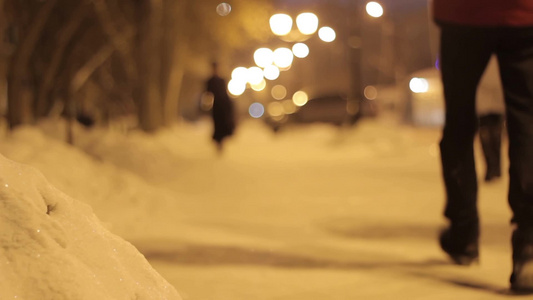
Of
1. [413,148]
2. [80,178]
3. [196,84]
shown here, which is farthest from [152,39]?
[196,84]

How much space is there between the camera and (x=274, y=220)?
686cm

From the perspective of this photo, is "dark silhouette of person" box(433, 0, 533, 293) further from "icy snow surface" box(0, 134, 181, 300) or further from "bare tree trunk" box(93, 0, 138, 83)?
"bare tree trunk" box(93, 0, 138, 83)

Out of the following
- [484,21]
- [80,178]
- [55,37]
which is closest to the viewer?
[484,21]

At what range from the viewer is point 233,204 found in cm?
818

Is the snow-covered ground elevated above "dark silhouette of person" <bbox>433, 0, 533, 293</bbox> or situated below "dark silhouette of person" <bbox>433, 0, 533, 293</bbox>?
below

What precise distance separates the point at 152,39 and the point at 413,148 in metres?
5.92

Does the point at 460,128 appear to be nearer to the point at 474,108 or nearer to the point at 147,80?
the point at 474,108

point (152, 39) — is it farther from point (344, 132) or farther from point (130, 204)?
point (130, 204)

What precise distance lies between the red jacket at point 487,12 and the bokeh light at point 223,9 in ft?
68.1

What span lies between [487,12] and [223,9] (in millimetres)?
21597

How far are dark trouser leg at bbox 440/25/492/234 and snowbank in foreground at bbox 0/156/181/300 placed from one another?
217 centimetres

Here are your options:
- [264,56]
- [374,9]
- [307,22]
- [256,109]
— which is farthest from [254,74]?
[256,109]

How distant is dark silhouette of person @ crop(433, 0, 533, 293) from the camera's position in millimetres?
3990

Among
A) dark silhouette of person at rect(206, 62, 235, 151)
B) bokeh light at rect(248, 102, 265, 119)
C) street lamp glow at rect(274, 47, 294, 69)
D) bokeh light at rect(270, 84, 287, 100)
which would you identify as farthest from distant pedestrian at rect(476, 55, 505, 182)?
bokeh light at rect(248, 102, 265, 119)
